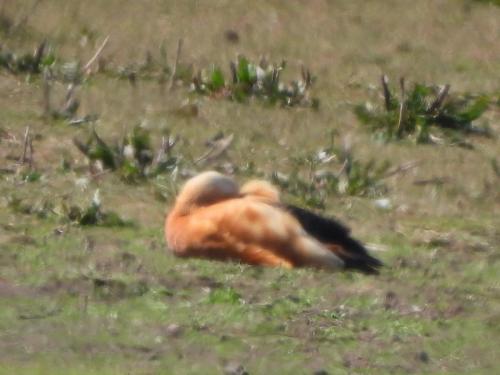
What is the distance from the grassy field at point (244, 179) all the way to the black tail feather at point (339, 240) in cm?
12

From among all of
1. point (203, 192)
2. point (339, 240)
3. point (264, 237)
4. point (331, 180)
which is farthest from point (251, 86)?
point (264, 237)

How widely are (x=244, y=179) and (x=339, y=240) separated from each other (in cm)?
225

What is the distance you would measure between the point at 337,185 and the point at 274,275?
91.0 inches

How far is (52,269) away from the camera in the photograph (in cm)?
784

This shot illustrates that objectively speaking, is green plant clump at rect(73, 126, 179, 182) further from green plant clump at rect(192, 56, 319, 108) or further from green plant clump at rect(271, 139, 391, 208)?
green plant clump at rect(192, 56, 319, 108)

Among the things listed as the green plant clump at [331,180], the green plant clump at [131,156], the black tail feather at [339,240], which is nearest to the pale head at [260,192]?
the black tail feather at [339,240]

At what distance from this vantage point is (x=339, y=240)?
27.2 feet

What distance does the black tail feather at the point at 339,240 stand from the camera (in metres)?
8.21

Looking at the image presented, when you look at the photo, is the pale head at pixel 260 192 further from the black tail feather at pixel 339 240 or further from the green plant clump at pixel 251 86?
the green plant clump at pixel 251 86

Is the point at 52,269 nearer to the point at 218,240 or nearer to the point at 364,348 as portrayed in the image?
the point at 218,240

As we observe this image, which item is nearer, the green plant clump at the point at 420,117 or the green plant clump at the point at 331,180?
the green plant clump at the point at 331,180

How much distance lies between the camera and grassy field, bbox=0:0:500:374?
6832mm

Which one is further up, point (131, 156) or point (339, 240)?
point (339, 240)

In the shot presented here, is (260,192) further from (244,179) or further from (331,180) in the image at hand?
(244,179)
